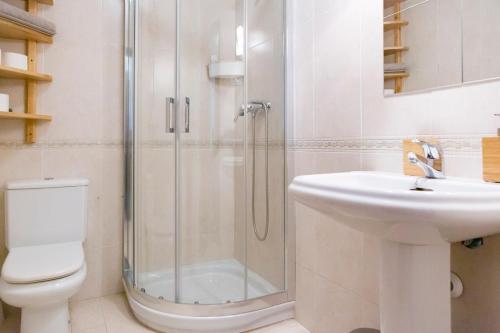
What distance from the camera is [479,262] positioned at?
94 cm

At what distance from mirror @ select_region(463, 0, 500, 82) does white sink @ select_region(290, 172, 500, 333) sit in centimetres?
33

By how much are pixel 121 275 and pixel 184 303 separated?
769 mm

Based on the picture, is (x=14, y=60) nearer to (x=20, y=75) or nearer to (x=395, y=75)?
(x=20, y=75)

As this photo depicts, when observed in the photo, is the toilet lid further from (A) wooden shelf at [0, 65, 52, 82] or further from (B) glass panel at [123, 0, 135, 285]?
(A) wooden shelf at [0, 65, 52, 82]

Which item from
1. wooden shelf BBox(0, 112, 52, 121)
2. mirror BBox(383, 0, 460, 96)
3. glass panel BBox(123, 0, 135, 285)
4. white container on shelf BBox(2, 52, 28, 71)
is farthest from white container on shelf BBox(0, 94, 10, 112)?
mirror BBox(383, 0, 460, 96)

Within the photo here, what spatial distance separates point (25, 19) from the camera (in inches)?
64.9

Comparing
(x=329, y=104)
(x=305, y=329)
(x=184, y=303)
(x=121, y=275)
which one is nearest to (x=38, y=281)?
(x=184, y=303)

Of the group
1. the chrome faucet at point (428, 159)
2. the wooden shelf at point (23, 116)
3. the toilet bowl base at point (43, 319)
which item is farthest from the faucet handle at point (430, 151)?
the wooden shelf at point (23, 116)

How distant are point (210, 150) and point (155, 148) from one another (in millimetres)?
329

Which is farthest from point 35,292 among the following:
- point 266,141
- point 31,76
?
point 266,141

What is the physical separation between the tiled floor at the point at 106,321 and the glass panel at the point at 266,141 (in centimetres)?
20

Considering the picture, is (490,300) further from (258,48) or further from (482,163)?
(258,48)

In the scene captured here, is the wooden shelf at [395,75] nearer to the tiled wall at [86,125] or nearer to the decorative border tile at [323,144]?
the decorative border tile at [323,144]

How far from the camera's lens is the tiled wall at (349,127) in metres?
1.00
